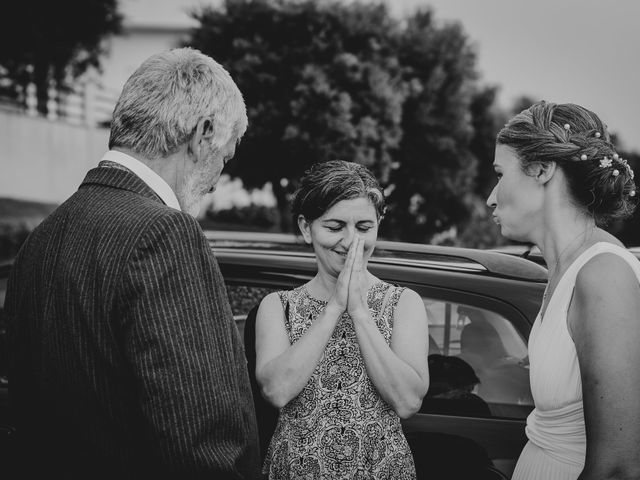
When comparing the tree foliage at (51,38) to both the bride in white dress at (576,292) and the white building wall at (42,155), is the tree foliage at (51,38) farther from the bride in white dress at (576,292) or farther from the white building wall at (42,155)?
the bride in white dress at (576,292)

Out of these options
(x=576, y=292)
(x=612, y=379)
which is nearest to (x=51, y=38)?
(x=576, y=292)

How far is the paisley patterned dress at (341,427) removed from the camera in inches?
91.7

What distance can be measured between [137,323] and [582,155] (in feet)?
4.45

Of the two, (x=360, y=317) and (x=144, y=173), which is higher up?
(x=144, y=173)

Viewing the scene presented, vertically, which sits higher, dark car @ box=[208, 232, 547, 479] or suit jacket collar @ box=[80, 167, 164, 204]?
suit jacket collar @ box=[80, 167, 164, 204]

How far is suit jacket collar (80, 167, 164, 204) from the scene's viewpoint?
5.62 feet

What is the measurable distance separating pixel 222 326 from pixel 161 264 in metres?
0.22

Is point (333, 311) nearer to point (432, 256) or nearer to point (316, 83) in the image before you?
point (432, 256)

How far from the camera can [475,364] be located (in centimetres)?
276

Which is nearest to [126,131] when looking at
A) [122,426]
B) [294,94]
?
[122,426]

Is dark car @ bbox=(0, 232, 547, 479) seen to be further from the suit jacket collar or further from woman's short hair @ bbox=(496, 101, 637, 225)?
the suit jacket collar

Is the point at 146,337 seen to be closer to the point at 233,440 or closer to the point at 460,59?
the point at 233,440

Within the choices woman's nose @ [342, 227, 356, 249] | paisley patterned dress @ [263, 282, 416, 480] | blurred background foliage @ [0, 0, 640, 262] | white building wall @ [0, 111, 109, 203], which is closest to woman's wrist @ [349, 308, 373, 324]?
paisley patterned dress @ [263, 282, 416, 480]

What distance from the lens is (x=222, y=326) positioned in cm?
164
